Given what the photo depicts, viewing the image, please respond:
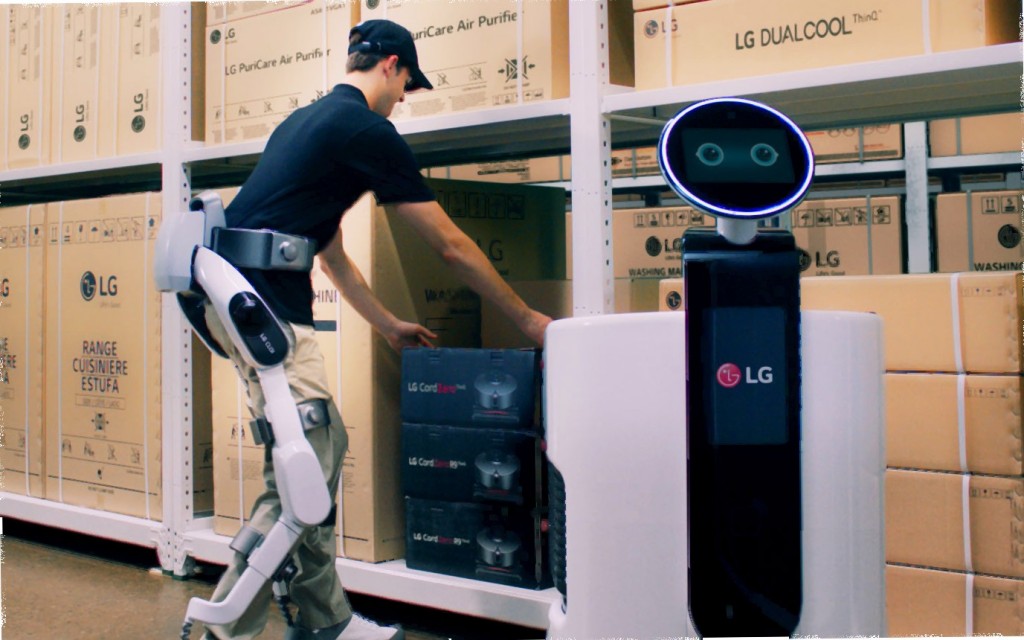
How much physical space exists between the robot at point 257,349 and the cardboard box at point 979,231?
1.74 m

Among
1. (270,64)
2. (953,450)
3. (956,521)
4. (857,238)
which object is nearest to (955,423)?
(953,450)

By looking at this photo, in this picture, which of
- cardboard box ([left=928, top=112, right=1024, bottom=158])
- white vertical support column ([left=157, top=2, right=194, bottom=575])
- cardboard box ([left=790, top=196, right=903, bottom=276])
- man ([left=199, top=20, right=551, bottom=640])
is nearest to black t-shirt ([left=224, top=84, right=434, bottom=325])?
man ([left=199, top=20, right=551, bottom=640])

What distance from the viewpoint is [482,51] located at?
86.7 inches

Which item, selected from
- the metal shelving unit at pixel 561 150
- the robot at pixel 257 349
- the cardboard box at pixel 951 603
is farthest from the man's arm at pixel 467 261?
the cardboard box at pixel 951 603

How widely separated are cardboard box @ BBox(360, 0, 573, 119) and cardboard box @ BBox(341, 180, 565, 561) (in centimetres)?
24

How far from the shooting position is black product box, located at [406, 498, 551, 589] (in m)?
2.09

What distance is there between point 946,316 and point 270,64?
167 centimetres

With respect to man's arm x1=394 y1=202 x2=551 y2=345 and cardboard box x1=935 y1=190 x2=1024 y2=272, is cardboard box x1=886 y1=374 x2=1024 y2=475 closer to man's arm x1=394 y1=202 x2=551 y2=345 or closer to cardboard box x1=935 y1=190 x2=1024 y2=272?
man's arm x1=394 y1=202 x2=551 y2=345

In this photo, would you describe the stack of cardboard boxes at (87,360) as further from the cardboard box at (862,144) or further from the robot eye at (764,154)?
the robot eye at (764,154)

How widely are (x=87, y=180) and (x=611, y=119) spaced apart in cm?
216

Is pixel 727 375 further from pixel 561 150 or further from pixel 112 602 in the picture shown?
pixel 112 602

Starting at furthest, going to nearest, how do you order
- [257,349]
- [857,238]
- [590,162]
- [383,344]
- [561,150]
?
[561,150] → [857,238] → [383,344] → [590,162] → [257,349]

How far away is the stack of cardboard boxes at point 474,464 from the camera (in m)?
2.07

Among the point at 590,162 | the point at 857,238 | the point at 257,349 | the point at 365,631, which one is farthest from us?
the point at 857,238
